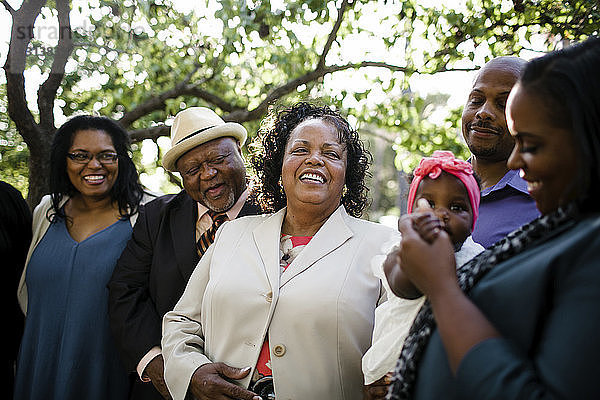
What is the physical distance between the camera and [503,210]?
2.79 meters

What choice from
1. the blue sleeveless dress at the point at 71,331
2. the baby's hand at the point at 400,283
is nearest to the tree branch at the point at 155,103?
the blue sleeveless dress at the point at 71,331

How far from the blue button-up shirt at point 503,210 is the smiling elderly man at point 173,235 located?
1365 millimetres

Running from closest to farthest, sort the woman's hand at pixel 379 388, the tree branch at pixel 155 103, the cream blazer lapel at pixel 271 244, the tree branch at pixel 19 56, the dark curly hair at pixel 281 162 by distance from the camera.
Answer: the woman's hand at pixel 379 388, the cream blazer lapel at pixel 271 244, the dark curly hair at pixel 281 162, the tree branch at pixel 19 56, the tree branch at pixel 155 103

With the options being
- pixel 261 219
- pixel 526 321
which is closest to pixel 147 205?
pixel 261 219

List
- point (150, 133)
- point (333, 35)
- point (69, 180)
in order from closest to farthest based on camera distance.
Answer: point (69, 180) → point (333, 35) → point (150, 133)

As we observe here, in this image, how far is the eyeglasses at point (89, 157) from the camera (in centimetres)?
381

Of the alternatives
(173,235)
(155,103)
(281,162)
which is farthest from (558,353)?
(155,103)

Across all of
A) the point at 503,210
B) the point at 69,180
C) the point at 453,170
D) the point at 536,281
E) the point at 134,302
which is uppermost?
the point at 69,180

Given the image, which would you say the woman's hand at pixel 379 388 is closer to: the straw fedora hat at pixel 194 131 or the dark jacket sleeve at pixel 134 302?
the dark jacket sleeve at pixel 134 302

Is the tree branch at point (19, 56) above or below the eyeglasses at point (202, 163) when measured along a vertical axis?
above

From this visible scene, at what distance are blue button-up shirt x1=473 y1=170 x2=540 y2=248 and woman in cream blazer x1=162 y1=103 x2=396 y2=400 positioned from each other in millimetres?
492

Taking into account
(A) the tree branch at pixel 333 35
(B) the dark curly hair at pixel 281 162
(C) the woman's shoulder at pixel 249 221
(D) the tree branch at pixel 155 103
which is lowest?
(C) the woman's shoulder at pixel 249 221

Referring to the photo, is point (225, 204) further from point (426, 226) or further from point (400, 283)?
point (426, 226)

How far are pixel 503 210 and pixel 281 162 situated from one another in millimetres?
1267
